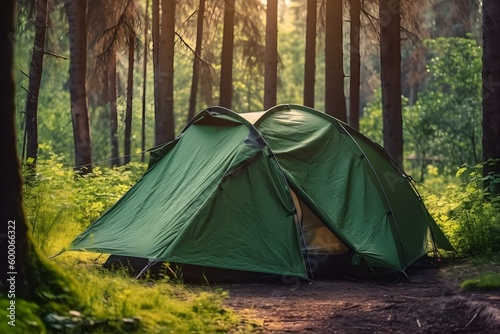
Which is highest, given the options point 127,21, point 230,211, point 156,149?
point 127,21

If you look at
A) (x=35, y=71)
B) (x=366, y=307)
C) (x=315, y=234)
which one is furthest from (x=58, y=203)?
(x=366, y=307)

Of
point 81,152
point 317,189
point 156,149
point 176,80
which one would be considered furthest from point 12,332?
point 176,80

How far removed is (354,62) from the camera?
16.9 meters

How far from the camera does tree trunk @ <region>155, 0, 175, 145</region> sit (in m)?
14.5

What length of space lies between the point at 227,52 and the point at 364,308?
10421 mm

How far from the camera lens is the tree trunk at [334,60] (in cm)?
1409

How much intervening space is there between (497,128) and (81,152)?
806cm

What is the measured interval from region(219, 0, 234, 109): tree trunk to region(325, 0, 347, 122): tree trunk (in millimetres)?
2922

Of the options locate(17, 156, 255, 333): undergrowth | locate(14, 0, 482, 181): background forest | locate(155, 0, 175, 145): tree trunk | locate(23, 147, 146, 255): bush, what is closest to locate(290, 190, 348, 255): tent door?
locate(17, 156, 255, 333): undergrowth

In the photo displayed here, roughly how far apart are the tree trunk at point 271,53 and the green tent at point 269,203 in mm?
5321

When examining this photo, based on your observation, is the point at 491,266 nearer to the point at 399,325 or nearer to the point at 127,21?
the point at 399,325

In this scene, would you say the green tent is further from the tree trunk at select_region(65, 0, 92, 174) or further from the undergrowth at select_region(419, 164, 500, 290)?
the tree trunk at select_region(65, 0, 92, 174)

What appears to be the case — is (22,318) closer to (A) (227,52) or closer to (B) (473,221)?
(B) (473,221)

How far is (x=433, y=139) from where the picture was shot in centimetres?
2819
